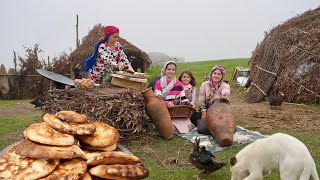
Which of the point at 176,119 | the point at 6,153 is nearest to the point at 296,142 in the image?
the point at 6,153

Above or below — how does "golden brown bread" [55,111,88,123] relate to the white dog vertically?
above

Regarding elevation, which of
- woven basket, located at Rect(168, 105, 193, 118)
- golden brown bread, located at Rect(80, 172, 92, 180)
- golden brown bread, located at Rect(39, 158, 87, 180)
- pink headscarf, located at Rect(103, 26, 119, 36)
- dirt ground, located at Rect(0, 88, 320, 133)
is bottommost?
dirt ground, located at Rect(0, 88, 320, 133)

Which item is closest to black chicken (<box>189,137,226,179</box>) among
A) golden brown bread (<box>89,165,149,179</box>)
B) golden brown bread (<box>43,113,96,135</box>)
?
golden brown bread (<box>89,165,149,179</box>)

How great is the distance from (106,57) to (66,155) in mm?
4660

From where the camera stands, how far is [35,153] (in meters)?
2.71

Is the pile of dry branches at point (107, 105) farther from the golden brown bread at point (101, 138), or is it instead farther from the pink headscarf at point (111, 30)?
the golden brown bread at point (101, 138)

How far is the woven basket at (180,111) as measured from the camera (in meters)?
6.79

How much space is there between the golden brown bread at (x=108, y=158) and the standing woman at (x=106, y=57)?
401 centimetres

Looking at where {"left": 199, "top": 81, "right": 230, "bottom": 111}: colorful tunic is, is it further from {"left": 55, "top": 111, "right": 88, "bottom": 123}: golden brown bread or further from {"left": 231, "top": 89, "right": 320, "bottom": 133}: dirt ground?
{"left": 55, "top": 111, "right": 88, "bottom": 123}: golden brown bread

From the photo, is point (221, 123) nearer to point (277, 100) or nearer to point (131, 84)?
point (131, 84)

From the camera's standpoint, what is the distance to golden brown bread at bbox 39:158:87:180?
2.63m

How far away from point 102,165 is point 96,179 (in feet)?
0.40

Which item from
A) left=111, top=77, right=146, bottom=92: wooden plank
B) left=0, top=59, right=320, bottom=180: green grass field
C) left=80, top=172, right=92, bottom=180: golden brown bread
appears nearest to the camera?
left=80, top=172, right=92, bottom=180: golden brown bread

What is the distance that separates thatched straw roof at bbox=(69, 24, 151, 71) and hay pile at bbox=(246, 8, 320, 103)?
5.14 m
